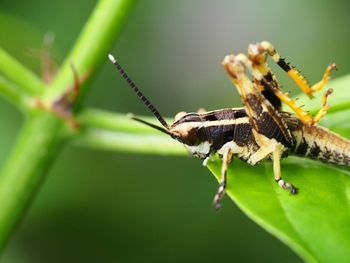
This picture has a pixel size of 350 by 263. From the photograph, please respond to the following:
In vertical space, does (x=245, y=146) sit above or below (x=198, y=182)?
below

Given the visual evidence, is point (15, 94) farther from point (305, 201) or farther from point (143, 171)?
point (143, 171)

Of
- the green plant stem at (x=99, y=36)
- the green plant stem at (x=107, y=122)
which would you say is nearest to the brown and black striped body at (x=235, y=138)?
the green plant stem at (x=107, y=122)

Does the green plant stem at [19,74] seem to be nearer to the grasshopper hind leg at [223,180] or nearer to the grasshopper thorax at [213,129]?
the grasshopper thorax at [213,129]

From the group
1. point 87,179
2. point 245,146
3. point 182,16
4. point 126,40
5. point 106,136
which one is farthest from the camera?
point 182,16

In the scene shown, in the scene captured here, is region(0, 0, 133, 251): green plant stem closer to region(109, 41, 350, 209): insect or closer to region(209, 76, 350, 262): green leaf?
region(109, 41, 350, 209): insect

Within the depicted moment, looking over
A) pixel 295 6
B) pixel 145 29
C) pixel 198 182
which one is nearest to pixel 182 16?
pixel 145 29

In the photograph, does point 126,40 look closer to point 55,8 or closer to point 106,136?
point 55,8

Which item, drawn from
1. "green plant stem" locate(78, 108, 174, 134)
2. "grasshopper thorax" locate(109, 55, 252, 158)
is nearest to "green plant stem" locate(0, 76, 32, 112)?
"green plant stem" locate(78, 108, 174, 134)
